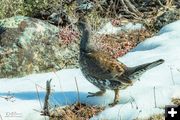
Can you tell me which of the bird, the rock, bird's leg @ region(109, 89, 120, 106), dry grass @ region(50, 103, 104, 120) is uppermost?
the rock

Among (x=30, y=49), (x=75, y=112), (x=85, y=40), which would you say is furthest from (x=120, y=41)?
(x=75, y=112)

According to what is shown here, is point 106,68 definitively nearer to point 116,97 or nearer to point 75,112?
point 116,97

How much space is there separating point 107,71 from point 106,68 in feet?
0.11

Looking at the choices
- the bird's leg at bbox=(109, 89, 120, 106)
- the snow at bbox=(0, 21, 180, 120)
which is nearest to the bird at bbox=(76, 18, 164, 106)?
the bird's leg at bbox=(109, 89, 120, 106)

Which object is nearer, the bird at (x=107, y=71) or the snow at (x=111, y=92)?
the snow at (x=111, y=92)

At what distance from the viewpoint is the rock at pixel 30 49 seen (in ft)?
28.2

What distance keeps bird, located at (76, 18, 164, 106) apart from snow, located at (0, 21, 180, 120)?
139 millimetres

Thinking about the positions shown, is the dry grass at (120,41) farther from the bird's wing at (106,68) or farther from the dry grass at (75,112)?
the dry grass at (75,112)

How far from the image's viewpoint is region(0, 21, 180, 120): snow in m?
6.08

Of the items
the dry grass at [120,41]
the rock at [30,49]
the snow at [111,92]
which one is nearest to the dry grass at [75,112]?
the snow at [111,92]

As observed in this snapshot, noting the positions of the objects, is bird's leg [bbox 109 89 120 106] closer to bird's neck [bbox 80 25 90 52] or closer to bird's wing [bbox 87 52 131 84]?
bird's wing [bbox 87 52 131 84]

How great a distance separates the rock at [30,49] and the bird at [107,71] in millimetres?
2015

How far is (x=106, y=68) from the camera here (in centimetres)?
656

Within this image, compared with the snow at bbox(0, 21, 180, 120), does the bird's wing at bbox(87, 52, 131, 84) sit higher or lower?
higher
